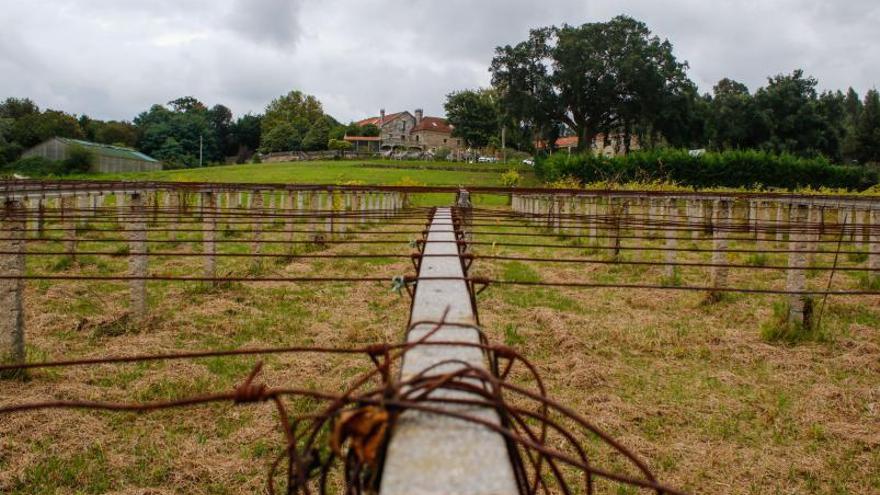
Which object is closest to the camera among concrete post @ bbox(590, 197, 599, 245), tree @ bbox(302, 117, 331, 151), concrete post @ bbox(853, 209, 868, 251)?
concrete post @ bbox(590, 197, 599, 245)

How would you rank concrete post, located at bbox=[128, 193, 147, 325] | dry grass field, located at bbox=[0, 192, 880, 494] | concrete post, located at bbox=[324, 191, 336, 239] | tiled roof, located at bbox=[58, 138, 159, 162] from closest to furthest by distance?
dry grass field, located at bbox=[0, 192, 880, 494], concrete post, located at bbox=[324, 191, 336, 239], concrete post, located at bbox=[128, 193, 147, 325], tiled roof, located at bbox=[58, 138, 159, 162]

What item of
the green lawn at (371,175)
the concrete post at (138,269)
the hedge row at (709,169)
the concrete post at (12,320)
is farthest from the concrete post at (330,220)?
the green lawn at (371,175)

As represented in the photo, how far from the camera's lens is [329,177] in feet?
156

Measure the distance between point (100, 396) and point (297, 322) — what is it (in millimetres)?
2709

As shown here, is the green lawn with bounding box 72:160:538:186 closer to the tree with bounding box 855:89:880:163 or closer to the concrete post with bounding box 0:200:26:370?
the tree with bounding box 855:89:880:163

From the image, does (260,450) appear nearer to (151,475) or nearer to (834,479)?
(151,475)

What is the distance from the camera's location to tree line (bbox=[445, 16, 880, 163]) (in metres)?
50.2

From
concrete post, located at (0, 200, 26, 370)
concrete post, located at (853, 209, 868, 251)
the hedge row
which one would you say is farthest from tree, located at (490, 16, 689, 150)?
concrete post, located at (0, 200, 26, 370)

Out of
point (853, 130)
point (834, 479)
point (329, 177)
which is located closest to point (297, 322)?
point (834, 479)

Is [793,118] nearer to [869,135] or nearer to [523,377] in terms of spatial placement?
[869,135]

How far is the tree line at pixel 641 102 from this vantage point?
50188 millimetres

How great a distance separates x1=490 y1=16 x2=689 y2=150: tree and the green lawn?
6.26 m

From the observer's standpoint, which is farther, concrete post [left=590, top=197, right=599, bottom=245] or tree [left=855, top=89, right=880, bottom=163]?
tree [left=855, top=89, right=880, bottom=163]

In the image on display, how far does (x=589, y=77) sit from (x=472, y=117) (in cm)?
2920
